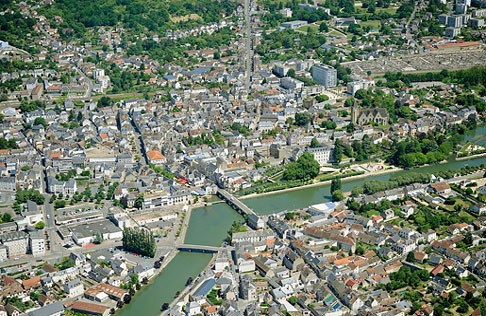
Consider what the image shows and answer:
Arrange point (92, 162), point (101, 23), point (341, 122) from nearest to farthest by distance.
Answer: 1. point (92, 162)
2. point (341, 122)
3. point (101, 23)

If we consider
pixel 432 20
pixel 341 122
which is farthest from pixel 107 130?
pixel 432 20

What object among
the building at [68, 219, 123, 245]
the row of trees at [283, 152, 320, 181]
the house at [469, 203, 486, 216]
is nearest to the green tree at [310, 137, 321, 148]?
the row of trees at [283, 152, 320, 181]

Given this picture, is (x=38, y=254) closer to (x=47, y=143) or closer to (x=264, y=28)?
(x=47, y=143)

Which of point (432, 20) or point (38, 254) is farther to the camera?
point (432, 20)

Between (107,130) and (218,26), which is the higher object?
(218,26)

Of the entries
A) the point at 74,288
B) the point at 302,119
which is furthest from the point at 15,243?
the point at 302,119

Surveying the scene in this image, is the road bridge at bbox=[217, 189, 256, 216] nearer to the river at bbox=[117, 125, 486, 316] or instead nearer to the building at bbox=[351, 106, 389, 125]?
the river at bbox=[117, 125, 486, 316]

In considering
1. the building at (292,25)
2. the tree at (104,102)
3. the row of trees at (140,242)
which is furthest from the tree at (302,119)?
the building at (292,25)
